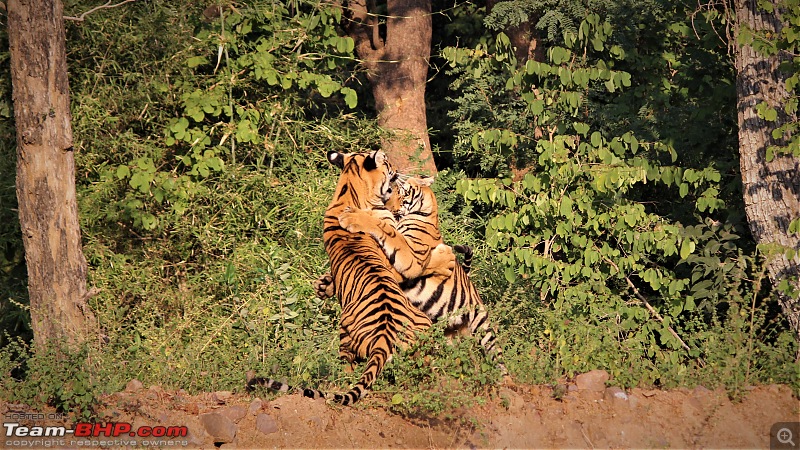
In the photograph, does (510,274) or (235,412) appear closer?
(235,412)

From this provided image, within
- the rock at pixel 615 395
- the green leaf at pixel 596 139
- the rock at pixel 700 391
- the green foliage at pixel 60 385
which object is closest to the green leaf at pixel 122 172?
the green foliage at pixel 60 385

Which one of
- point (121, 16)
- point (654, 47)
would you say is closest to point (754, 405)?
point (654, 47)

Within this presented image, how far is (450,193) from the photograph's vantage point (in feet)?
29.2

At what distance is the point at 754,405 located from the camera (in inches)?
217

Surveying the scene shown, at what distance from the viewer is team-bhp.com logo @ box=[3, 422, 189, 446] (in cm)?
493

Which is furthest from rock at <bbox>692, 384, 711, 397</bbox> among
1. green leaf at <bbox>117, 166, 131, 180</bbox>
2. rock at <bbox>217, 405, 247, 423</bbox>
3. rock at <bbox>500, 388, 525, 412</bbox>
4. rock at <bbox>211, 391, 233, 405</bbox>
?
green leaf at <bbox>117, 166, 131, 180</bbox>

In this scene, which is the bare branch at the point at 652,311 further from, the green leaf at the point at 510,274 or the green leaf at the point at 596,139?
the green leaf at the point at 596,139

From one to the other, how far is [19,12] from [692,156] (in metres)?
5.10

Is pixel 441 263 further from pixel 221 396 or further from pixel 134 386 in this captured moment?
pixel 134 386

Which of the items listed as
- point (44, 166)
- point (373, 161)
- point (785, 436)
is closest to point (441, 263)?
point (373, 161)

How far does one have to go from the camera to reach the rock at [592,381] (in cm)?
564

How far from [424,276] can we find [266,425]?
1.61 meters

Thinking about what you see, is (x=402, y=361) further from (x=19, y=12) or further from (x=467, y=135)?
(x=467, y=135)

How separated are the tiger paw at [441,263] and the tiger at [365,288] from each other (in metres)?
0.27
